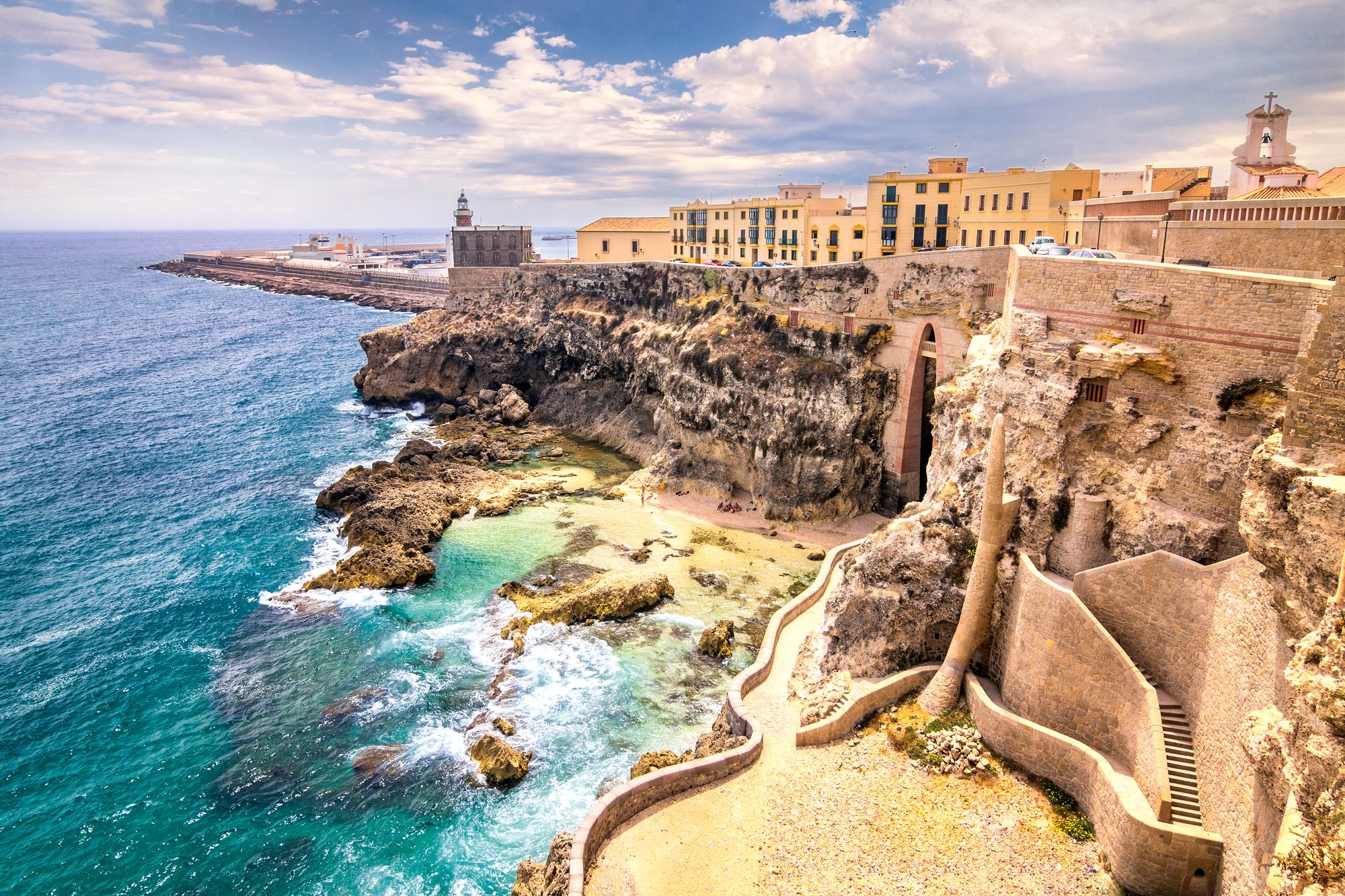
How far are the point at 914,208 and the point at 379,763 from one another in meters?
48.9

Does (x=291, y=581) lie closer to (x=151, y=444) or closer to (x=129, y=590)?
(x=129, y=590)

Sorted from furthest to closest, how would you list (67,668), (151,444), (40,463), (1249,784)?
(151,444) → (40,463) → (67,668) → (1249,784)

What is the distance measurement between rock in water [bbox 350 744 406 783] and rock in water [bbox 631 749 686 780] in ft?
27.9

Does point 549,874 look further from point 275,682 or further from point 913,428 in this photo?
point 913,428

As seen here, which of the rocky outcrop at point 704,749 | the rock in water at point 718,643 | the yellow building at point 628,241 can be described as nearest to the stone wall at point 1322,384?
the rocky outcrop at point 704,749

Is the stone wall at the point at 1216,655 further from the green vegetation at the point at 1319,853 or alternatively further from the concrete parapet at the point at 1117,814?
the green vegetation at the point at 1319,853

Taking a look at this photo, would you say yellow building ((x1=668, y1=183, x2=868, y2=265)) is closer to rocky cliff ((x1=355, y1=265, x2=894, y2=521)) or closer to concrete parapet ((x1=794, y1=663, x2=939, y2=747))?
rocky cliff ((x1=355, y1=265, x2=894, y2=521))

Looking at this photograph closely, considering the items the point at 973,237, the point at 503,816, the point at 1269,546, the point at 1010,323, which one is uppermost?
the point at 973,237

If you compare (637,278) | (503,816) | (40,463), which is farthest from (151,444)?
(503,816)

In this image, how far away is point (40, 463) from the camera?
57281 mm

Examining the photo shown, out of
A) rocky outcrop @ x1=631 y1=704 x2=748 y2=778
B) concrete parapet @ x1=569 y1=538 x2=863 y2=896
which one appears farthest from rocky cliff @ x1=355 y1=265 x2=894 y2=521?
rocky outcrop @ x1=631 y1=704 x2=748 y2=778

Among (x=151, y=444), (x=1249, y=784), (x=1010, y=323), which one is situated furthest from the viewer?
(x=151, y=444)

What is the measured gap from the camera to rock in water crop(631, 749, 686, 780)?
79.4ft

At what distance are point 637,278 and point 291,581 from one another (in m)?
38.3
